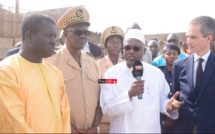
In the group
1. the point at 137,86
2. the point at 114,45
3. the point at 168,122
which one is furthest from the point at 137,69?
the point at 114,45

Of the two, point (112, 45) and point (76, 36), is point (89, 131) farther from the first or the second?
point (112, 45)

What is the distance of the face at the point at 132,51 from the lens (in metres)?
3.34

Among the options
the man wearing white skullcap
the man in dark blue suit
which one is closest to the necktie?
the man in dark blue suit

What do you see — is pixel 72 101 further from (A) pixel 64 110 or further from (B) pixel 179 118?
(B) pixel 179 118

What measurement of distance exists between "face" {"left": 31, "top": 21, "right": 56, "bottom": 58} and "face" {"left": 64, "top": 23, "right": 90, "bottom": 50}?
666 millimetres

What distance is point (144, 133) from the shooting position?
2.95 metres

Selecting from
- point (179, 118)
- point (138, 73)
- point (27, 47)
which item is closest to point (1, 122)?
point (27, 47)

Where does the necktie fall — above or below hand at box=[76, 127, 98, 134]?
above

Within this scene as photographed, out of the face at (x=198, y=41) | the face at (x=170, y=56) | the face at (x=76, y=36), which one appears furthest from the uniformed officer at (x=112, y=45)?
the face at (x=198, y=41)

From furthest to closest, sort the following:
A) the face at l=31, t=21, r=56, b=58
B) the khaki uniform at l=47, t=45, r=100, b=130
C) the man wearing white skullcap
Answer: the khaki uniform at l=47, t=45, r=100, b=130
the man wearing white skullcap
the face at l=31, t=21, r=56, b=58

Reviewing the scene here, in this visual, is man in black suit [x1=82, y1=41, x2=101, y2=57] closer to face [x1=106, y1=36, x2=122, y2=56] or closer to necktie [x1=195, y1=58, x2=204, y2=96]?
face [x1=106, y1=36, x2=122, y2=56]

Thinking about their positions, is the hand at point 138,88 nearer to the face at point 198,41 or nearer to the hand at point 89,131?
the hand at point 89,131

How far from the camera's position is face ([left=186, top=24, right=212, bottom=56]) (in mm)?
3320

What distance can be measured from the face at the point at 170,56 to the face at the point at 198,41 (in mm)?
1412
